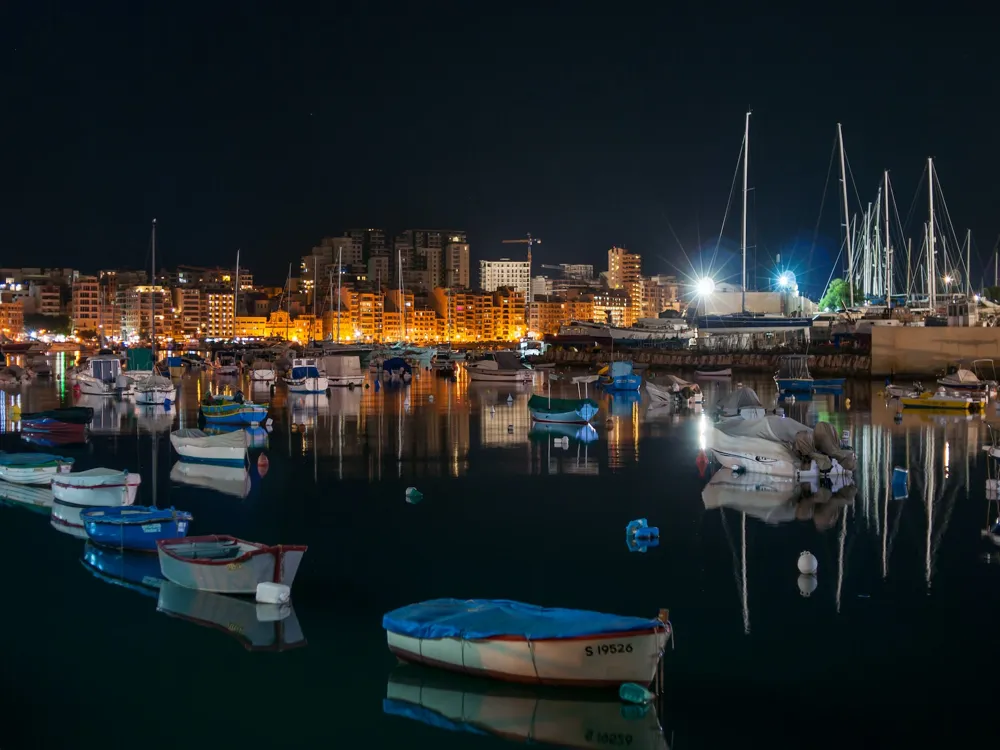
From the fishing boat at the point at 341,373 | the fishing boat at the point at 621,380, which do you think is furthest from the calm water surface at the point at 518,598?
the fishing boat at the point at 341,373

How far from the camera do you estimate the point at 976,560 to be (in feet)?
48.2

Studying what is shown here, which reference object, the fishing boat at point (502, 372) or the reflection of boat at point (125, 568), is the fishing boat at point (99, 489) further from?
the fishing boat at point (502, 372)

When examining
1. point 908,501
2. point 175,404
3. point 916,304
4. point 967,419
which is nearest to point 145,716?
point 908,501

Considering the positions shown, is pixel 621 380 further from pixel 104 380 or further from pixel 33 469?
pixel 33 469

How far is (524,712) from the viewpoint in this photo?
30.5 feet

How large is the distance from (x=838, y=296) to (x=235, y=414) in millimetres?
66637

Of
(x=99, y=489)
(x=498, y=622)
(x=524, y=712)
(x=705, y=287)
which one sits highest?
(x=705, y=287)

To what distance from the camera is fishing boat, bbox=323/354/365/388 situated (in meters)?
58.0

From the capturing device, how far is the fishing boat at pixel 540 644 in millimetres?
9359

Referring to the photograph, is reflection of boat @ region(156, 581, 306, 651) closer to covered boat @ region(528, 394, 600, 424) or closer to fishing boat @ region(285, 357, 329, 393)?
covered boat @ region(528, 394, 600, 424)

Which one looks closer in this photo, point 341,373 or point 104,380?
point 104,380

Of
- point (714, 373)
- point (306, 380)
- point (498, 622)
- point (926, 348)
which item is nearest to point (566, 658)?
point (498, 622)

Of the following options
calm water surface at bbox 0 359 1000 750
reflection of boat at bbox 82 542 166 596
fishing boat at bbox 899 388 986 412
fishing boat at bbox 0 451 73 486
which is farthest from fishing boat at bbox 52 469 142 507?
fishing boat at bbox 899 388 986 412

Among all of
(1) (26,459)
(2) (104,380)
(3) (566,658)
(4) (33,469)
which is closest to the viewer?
(3) (566,658)
